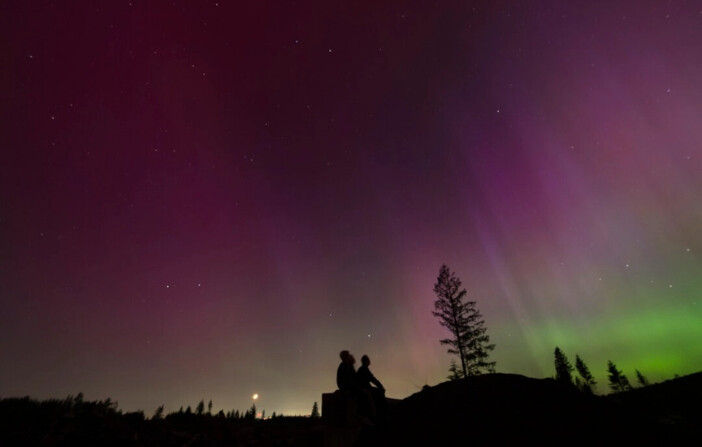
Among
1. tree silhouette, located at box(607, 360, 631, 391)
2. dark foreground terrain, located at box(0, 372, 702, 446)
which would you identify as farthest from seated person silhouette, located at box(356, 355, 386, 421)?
tree silhouette, located at box(607, 360, 631, 391)

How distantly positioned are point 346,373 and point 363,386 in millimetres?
441

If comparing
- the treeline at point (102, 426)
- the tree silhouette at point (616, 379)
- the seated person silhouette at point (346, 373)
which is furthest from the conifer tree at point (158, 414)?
the tree silhouette at point (616, 379)

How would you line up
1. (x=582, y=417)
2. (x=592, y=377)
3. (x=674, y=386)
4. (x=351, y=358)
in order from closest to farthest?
(x=582, y=417)
(x=351, y=358)
(x=674, y=386)
(x=592, y=377)

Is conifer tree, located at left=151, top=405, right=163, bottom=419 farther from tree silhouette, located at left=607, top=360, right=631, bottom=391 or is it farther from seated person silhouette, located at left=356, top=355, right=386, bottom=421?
tree silhouette, located at left=607, top=360, right=631, bottom=391

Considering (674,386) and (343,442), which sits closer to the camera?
(343,442)

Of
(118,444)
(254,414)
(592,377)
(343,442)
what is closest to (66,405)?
(118,444)

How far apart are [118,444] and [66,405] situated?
513 centimetres

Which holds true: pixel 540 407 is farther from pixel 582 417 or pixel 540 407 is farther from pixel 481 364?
pixel 481 364

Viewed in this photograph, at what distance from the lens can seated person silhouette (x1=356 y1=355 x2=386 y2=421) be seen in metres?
7.34

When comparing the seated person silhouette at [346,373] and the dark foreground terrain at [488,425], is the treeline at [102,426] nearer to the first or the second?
the dark foreground terrain at [488,425]

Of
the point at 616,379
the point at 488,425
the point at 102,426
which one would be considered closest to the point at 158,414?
the point at 102,426

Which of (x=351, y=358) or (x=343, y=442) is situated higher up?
(x=351, y=358)

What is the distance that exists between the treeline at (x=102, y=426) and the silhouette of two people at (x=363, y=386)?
5.86m

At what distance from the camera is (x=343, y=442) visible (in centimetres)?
919
